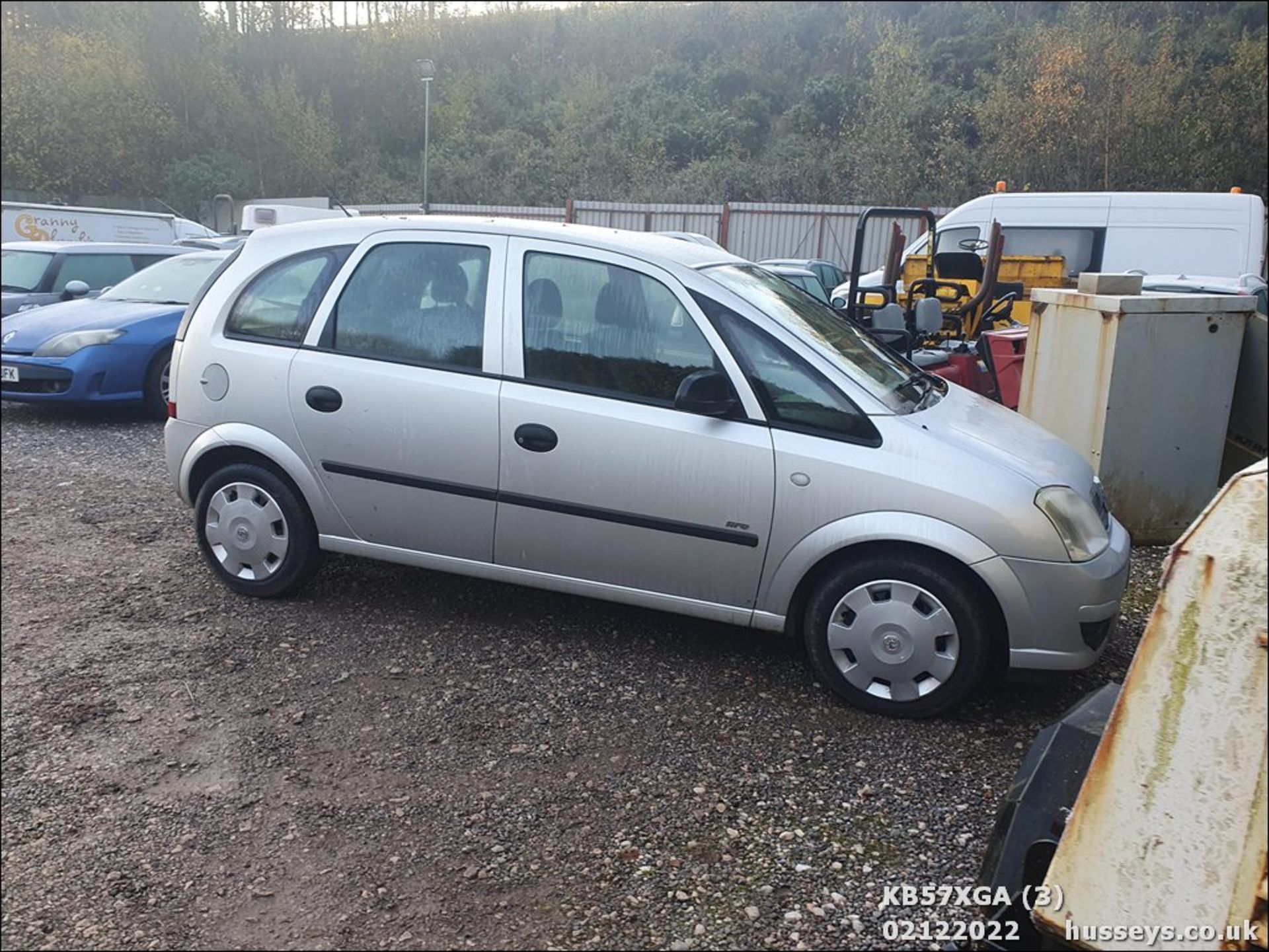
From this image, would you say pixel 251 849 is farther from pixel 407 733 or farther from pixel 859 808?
pixel 859 808

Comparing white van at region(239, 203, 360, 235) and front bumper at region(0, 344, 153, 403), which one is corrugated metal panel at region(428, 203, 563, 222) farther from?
front bumper at region(0, 344, 153, 403)

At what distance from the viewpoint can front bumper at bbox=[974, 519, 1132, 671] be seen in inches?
133

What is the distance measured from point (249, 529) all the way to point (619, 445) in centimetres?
180

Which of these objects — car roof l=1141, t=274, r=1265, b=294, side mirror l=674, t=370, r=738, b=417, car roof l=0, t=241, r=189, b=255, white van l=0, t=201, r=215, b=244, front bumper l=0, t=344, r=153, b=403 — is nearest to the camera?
side mirror l=674, t=370, r=738, b=417

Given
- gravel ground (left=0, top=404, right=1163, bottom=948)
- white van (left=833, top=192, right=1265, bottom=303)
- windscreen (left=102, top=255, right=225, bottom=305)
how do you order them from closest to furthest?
gravel ground (left=0, top=404, right=1163, bottom=948) < windscreen (left=102, top=255, right=225, bottom=305) < white van (left=833, top=192, right=1265, bottom=303)

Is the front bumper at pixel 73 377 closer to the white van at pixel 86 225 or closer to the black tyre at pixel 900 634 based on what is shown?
the black tyre at pixel 900 634

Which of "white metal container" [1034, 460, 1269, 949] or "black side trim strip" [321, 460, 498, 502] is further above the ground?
"white metal container" [1034, 460, 1269, 949]

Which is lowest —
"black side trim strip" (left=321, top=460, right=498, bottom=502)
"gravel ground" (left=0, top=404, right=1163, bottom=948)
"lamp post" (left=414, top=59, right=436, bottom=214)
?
"gravel ground" (left=0, top=404, right=1163, bottom=948)

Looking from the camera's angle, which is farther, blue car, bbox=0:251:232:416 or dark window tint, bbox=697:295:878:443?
blue car, bbox=0:251:232:416

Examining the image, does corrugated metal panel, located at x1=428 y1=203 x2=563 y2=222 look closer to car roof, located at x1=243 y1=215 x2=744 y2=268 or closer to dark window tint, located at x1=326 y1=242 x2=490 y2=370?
car roof, located at x1=243 y1=215 x2=744 y2=268

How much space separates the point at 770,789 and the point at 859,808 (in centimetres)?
28

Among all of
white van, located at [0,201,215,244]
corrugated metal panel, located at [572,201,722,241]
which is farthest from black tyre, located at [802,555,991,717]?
corrugated metal panel, located at [572,201,722,241]

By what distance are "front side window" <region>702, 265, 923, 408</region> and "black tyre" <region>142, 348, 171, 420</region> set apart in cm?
607

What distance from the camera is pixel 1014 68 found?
25906 millimetres
